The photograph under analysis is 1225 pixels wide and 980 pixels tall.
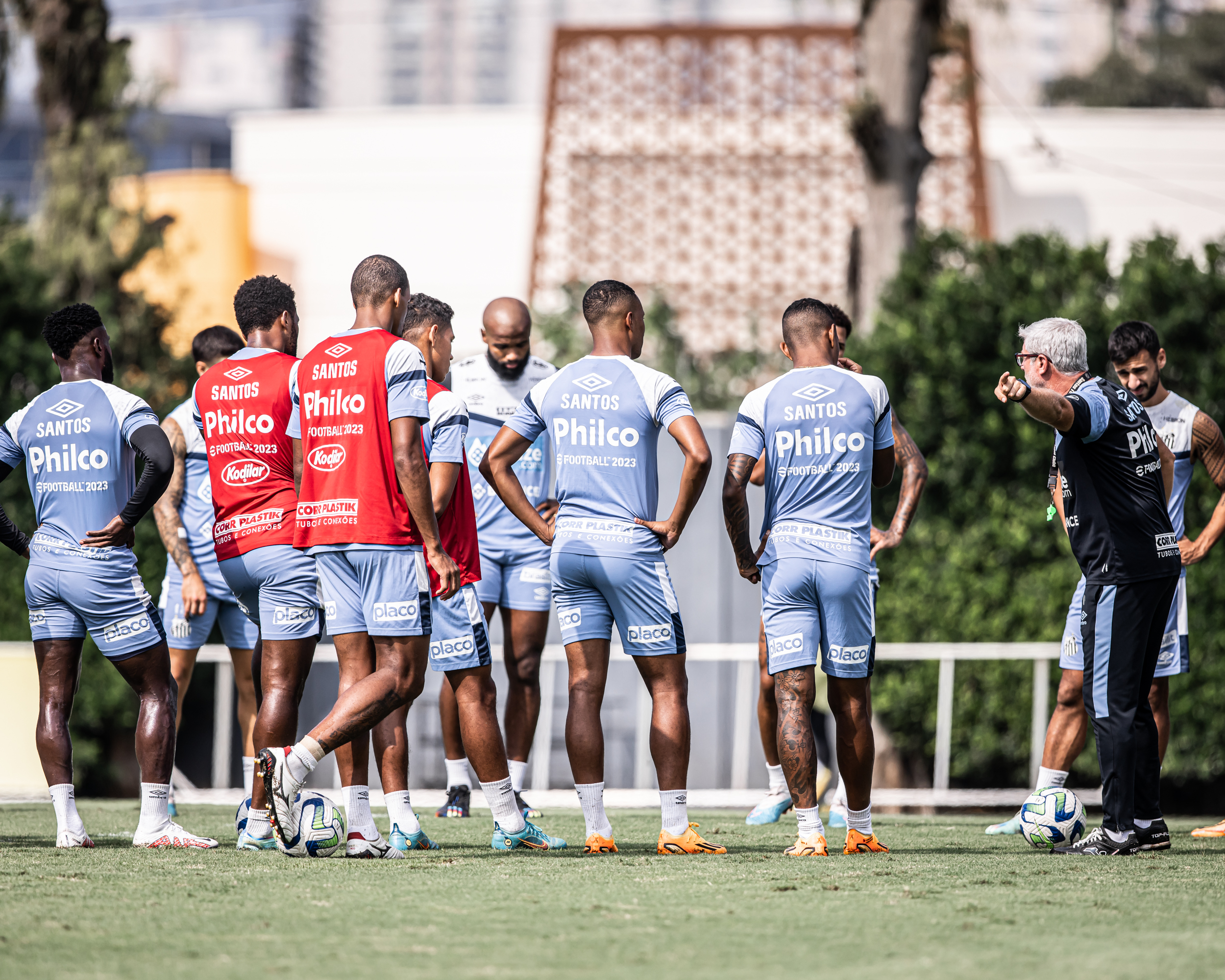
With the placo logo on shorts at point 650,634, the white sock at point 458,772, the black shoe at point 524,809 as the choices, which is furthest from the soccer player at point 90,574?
the placo logo on shorts at point 650,634

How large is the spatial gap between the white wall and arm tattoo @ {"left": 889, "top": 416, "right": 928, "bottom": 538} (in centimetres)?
1326

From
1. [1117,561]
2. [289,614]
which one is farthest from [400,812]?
[1117,561]

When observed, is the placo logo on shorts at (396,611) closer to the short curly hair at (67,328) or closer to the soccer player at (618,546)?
the soccer player at (618,546)

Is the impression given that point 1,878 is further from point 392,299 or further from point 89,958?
point 392,299

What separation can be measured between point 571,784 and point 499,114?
1236 cm

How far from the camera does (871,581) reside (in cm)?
659

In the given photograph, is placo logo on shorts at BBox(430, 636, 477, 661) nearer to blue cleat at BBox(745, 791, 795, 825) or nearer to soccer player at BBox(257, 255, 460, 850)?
soccer player at BBox(257, 255, 460, 850)

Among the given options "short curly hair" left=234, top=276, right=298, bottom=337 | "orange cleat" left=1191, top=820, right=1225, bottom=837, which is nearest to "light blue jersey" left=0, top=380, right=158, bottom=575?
"short curly hair" left=234, top=276, right=298, bottom=337

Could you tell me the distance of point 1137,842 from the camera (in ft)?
19.4

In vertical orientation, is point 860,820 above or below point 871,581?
below

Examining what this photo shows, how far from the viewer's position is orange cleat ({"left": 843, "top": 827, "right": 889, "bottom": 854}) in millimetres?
5805

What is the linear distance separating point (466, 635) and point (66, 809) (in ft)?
6.19

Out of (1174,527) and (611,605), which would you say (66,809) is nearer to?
(611,605)

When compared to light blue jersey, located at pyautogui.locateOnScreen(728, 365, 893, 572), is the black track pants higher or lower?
lower
